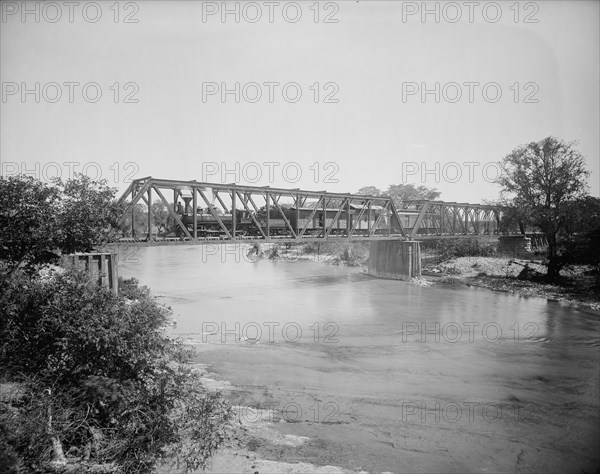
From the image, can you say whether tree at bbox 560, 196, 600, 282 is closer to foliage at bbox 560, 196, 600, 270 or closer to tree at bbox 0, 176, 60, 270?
foliage at bbox 560, 196, 600, 270

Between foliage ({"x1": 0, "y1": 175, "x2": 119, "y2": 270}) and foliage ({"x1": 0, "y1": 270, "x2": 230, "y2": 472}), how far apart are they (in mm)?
2911

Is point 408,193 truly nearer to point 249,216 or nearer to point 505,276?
point 505,276

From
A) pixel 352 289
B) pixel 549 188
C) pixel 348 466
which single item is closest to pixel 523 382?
pixel 348 466

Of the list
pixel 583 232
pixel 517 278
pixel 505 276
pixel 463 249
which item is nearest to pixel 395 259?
pixel 505 276

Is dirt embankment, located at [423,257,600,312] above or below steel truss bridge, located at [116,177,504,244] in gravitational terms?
below

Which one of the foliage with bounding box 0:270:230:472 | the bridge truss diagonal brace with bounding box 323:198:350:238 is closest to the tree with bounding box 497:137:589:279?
the bridge truss diagonal brace with bounding box 323:198:350:238

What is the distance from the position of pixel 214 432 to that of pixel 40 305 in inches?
276

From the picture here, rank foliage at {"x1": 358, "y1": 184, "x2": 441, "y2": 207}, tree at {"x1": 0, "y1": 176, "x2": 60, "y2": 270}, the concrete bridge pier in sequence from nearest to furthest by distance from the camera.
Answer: tree at {"x1": 0, "y1": 176, "x2": 60, "y2": 270}, the concrete bridge pier, foliage at {"x1": 358, "y1": 184, "x2": 441, "y2": 207}

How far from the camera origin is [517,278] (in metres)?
38.3

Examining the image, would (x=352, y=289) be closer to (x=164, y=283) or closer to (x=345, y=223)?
(x=345, y=223)

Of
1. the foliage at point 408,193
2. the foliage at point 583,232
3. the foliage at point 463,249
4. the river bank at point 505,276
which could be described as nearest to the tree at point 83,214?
the river bank at point 505,276

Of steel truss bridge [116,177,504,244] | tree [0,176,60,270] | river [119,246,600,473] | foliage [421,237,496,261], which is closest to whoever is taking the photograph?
river [119,246,600,473]

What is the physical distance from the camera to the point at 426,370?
50.0 feet

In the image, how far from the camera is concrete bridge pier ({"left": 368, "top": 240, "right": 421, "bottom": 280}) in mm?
42188
